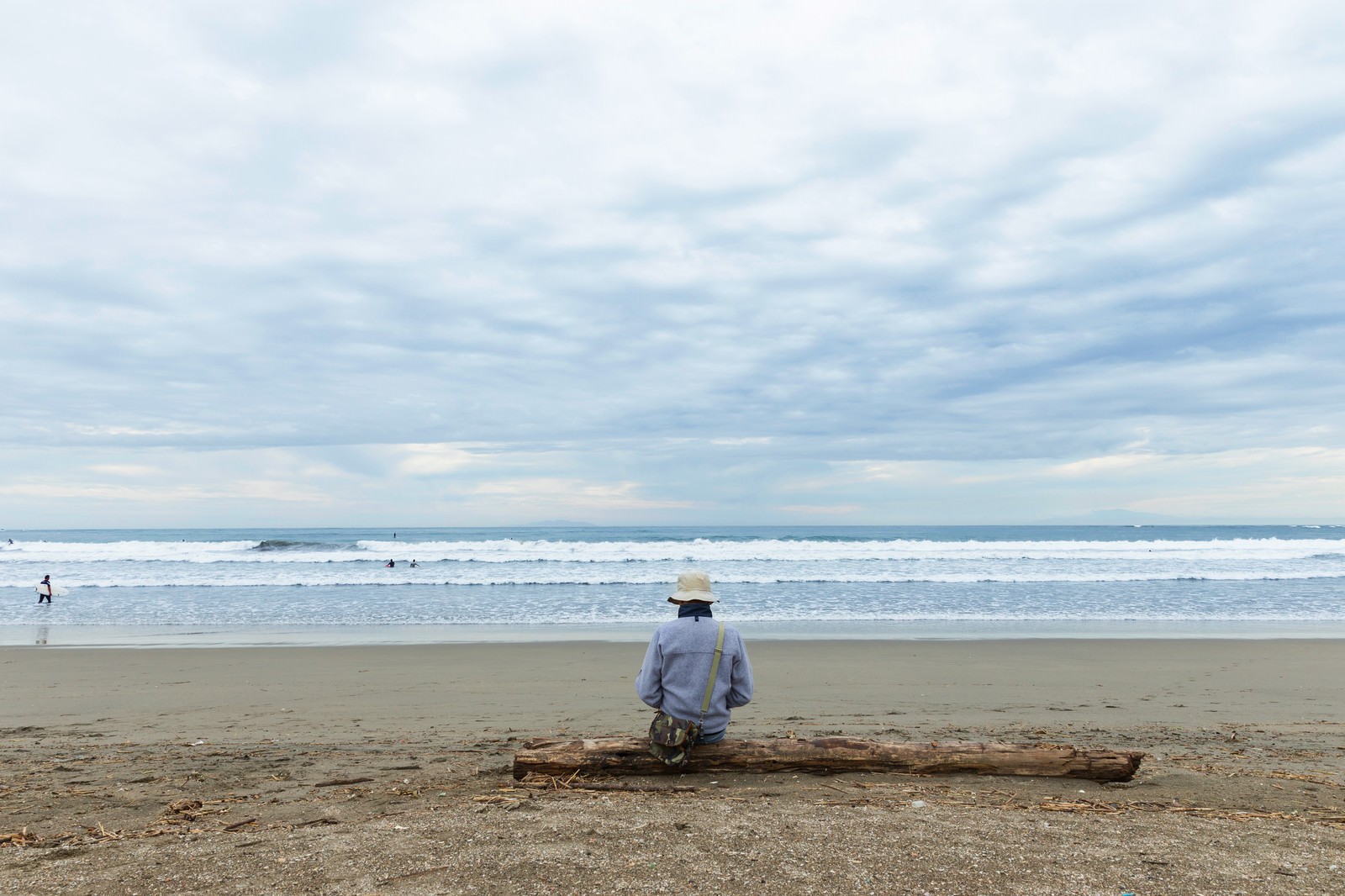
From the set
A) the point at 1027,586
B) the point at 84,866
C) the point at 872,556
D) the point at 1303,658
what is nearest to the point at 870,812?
the point at 84,866

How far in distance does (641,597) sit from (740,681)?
16.8 metres

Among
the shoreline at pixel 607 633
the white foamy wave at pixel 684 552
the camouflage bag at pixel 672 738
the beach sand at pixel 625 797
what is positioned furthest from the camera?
the white foamy wave at pixel 684 552

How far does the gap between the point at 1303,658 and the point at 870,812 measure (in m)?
11.3

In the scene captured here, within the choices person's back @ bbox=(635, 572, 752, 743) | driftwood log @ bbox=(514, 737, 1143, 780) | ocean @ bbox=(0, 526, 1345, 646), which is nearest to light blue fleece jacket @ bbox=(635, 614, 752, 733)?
→ person's back @ bbox=(635, 572, 752, 743)

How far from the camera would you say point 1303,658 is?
11.7 m

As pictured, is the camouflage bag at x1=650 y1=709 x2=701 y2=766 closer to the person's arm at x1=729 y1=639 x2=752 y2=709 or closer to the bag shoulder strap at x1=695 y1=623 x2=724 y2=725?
the bag shoulder strap at x1=695 y1=623 x2=724 y2=725

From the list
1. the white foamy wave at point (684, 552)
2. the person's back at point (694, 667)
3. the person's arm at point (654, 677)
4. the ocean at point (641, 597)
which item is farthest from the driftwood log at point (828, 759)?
the white foamy wave at point (684, 552)

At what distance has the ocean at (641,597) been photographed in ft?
50.5

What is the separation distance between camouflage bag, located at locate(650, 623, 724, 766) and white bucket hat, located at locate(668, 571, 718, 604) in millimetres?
211

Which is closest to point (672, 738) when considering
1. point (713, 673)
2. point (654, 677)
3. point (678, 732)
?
point (678, 732)

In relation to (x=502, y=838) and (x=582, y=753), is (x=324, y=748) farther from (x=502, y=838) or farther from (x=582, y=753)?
(x=502, y=838)

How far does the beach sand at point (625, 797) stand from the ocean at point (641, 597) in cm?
534

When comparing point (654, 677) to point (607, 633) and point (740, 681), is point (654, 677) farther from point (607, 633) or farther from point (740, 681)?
point (607, 633)

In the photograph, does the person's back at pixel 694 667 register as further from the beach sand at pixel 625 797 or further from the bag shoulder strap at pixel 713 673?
the beach sand at pixel 625 797
